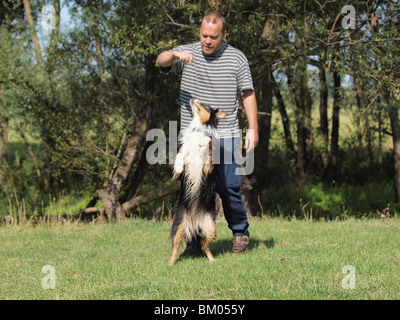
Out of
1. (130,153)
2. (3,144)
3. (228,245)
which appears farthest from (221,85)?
(3,144)

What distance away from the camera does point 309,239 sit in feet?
21.1

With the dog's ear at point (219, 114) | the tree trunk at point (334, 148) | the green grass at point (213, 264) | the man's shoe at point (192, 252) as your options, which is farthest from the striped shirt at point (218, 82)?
the tree trunk at point (334, 148)

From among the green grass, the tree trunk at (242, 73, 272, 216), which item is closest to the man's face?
A: the green grass

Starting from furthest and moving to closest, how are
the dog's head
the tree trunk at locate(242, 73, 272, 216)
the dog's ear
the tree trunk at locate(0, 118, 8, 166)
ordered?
the tree trunk at locate(0, 118, 8, 166), the tree trunk at locate(242, 73, 272, 216), the dog's ear, the dog's head

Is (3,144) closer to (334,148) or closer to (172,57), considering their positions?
(334,148)

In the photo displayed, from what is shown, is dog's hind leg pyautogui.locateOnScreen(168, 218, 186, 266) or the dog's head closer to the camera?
the dog's head

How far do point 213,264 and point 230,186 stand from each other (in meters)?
0.91

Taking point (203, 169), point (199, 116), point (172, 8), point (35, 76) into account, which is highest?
point (172, 8)

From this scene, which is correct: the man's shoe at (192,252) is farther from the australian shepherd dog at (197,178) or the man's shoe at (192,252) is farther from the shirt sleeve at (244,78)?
the shirt sleeve at (244,78)

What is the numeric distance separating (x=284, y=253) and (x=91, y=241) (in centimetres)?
286

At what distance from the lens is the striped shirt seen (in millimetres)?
5238

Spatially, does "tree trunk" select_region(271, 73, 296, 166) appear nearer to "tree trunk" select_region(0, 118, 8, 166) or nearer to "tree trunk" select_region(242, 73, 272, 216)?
"tree trunk" select_region(242, 73, 272, 216)
